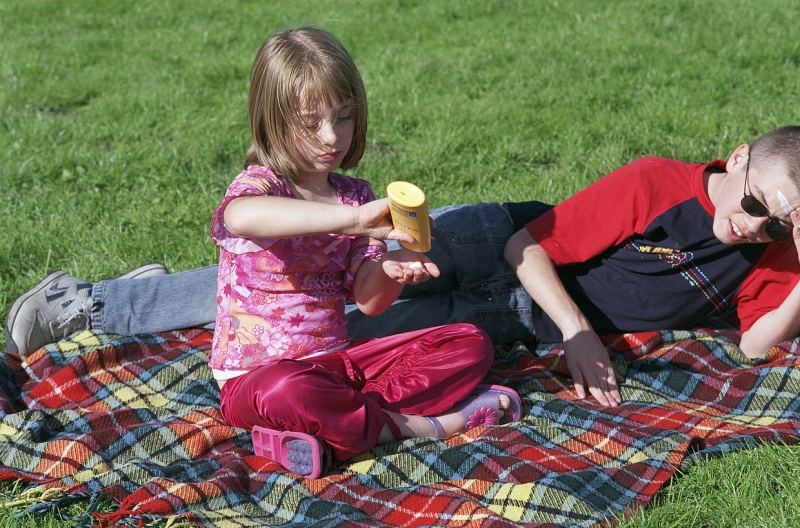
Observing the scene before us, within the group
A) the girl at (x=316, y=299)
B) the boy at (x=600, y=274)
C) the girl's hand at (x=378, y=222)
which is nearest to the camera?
the girl's hand at (x=378, y=222)

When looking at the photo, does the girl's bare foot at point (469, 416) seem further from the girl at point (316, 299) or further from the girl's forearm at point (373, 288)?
the girl's forearm at point (373, 288)

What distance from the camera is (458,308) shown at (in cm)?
337

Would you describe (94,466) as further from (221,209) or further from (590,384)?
(590,384)

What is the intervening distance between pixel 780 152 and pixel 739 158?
0.60 ft

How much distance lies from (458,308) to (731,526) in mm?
1373

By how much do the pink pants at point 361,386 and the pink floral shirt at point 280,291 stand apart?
3.7 inches

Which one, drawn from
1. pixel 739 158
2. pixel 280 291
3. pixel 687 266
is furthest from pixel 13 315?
pixel 739 158

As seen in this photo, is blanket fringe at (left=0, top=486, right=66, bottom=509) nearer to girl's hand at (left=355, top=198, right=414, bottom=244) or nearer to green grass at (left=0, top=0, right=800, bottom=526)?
girl's hand at (left=355, top=198, right=414, bottom=244)

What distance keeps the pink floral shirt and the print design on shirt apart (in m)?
1.06

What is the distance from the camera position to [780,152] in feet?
9.38

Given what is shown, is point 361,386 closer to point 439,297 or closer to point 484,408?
point 484,408

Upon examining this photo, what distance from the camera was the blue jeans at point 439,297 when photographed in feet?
11.0

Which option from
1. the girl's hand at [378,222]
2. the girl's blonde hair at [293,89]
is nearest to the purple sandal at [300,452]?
the girl's hand at [378,222]

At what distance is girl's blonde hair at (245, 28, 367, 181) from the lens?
8.46ft
